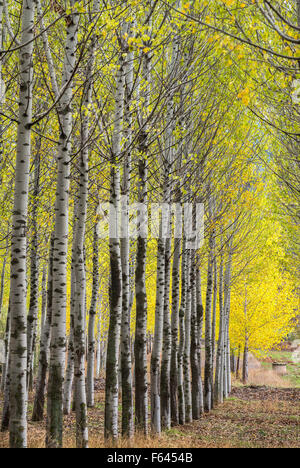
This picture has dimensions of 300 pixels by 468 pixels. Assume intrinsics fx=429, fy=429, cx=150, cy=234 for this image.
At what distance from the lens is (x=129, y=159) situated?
7.86m

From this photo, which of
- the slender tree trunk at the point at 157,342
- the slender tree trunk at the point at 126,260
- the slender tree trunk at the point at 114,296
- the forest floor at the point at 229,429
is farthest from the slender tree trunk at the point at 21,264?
the slender tree trunk at the point at 157,342

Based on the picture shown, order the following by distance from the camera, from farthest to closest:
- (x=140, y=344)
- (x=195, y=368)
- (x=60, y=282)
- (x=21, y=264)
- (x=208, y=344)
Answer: (x=208, y=344), (x=195, y=368), (x=140, y=344), (x=60, y=282), (x=21, y=264)

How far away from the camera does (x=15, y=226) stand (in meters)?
5.07

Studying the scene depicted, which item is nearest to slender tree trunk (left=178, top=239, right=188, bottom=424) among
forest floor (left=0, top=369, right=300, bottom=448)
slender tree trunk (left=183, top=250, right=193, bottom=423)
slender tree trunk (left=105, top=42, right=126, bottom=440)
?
slender tree trunk (left=183, top=250, right=193, bottom=423)

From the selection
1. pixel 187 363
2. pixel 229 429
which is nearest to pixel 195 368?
pixel 187 363

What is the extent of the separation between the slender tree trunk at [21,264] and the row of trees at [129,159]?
0.02 meters

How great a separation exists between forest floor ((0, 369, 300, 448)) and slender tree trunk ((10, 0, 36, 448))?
1327 mm

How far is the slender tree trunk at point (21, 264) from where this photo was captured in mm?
4758

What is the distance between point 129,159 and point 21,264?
350 centimetres

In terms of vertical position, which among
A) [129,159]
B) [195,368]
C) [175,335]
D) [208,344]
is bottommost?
[195,368]

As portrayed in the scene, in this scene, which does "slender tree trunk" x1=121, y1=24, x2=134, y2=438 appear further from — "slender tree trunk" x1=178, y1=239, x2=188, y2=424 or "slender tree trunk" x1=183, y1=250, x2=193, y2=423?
"slender tree trunk" x1=183, y1=250, x2=193, y2=423

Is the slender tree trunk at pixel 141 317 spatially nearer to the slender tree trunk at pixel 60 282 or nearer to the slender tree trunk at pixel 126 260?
the slender tree trunk at pixel 126 260

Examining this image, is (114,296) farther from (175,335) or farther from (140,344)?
(175,335)
